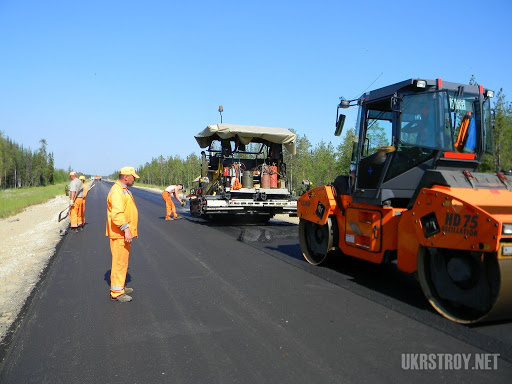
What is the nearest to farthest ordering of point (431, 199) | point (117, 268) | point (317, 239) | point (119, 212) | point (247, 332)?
point (247, 332) → point (431, 199) → point (119, 212) → point (117, 268) → point (317, 239)

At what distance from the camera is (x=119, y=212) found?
4.84 meters

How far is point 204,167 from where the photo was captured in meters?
13.3

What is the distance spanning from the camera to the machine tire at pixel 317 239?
6.54 meters

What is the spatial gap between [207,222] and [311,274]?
8280 mm

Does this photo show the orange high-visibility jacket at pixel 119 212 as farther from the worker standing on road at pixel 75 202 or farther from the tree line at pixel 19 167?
the tree line at pixel 19 167

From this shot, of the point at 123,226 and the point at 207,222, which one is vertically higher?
Result: the point at 123,226

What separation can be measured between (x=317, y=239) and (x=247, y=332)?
3.41m

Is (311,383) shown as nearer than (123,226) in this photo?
Yes

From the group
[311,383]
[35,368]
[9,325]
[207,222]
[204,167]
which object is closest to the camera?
[311,383]

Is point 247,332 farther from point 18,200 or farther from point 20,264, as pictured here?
point 18,200

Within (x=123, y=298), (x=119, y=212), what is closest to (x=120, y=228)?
(x=119, y=212)

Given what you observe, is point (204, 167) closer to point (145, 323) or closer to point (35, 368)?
point (145, 323)

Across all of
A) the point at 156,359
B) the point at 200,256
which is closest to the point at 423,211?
the point at 156,359

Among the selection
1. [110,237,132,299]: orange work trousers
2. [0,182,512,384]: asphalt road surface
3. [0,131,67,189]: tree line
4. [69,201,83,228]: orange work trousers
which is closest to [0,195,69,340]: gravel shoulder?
[0,182,512,384]: asphalt road surface
